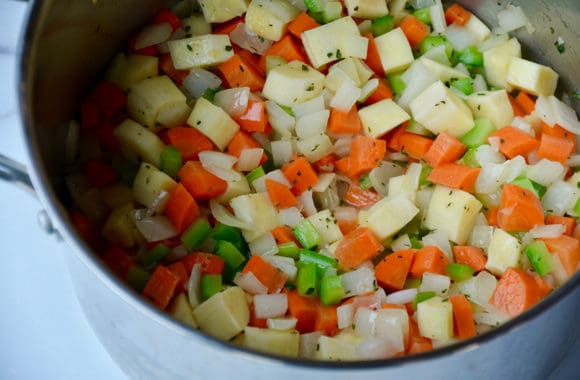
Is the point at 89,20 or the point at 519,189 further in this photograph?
the point at 89,20

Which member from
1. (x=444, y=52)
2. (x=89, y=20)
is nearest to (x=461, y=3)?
(x=444, y=52)

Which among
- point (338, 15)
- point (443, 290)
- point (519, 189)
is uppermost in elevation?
point (338, 15)

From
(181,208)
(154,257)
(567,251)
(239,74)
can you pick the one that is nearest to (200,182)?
(181,208)

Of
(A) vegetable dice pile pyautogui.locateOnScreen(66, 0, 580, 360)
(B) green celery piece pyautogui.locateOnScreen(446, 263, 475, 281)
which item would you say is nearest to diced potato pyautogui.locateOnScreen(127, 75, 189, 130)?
(A) vegetable dice pile pyautogui.locateOnScreen(66, 0, 580, 360)

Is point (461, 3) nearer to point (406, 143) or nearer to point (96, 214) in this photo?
point (406, 143)

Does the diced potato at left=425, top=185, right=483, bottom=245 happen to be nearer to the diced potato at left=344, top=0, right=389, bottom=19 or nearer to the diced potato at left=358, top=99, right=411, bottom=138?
the diced potato at left=358, top=99, right=411, bottom=138

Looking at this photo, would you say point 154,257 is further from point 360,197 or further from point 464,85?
point 464,85
